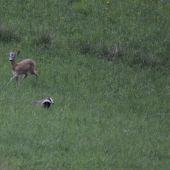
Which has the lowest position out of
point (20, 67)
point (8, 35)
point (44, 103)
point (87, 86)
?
point (44, 103)

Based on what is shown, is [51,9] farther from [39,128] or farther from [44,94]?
[39,128]

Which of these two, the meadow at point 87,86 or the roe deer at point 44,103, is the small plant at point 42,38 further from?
the roe deer at point 44,103

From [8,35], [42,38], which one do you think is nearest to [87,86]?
[42,38]

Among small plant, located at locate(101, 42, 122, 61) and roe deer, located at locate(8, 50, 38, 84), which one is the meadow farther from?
roe deer, located at locate(8, 50, 38, 84)

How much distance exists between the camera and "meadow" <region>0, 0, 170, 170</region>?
816 centimetres

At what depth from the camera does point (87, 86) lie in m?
13.5

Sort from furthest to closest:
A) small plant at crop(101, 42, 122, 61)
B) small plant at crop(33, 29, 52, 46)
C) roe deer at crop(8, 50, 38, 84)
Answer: small plant at crop(101, 42, 122, 61) → small plant at crop(33, 29, 52, 46) → roe deer at crop(8, 50, 38, 84)

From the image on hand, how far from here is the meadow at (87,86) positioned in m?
8.16

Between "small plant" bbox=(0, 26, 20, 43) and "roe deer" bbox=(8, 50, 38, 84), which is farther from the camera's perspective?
"small plant" bbox=(0, 26, 20, 43)

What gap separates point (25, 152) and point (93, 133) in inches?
96.3

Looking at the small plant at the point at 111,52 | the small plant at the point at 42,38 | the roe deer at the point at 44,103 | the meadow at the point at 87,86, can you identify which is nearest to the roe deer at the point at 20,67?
the meadow at the point at 87,86

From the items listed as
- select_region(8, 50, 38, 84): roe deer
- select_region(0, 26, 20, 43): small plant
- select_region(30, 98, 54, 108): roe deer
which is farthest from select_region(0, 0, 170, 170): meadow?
select_region(8, 50, 38, 84): roe deer

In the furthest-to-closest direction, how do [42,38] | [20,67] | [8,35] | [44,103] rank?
[42,38]
[8,35]
[20,67]
[44,103]

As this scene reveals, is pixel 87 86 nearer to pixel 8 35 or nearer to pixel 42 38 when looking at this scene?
pixel 42 38
